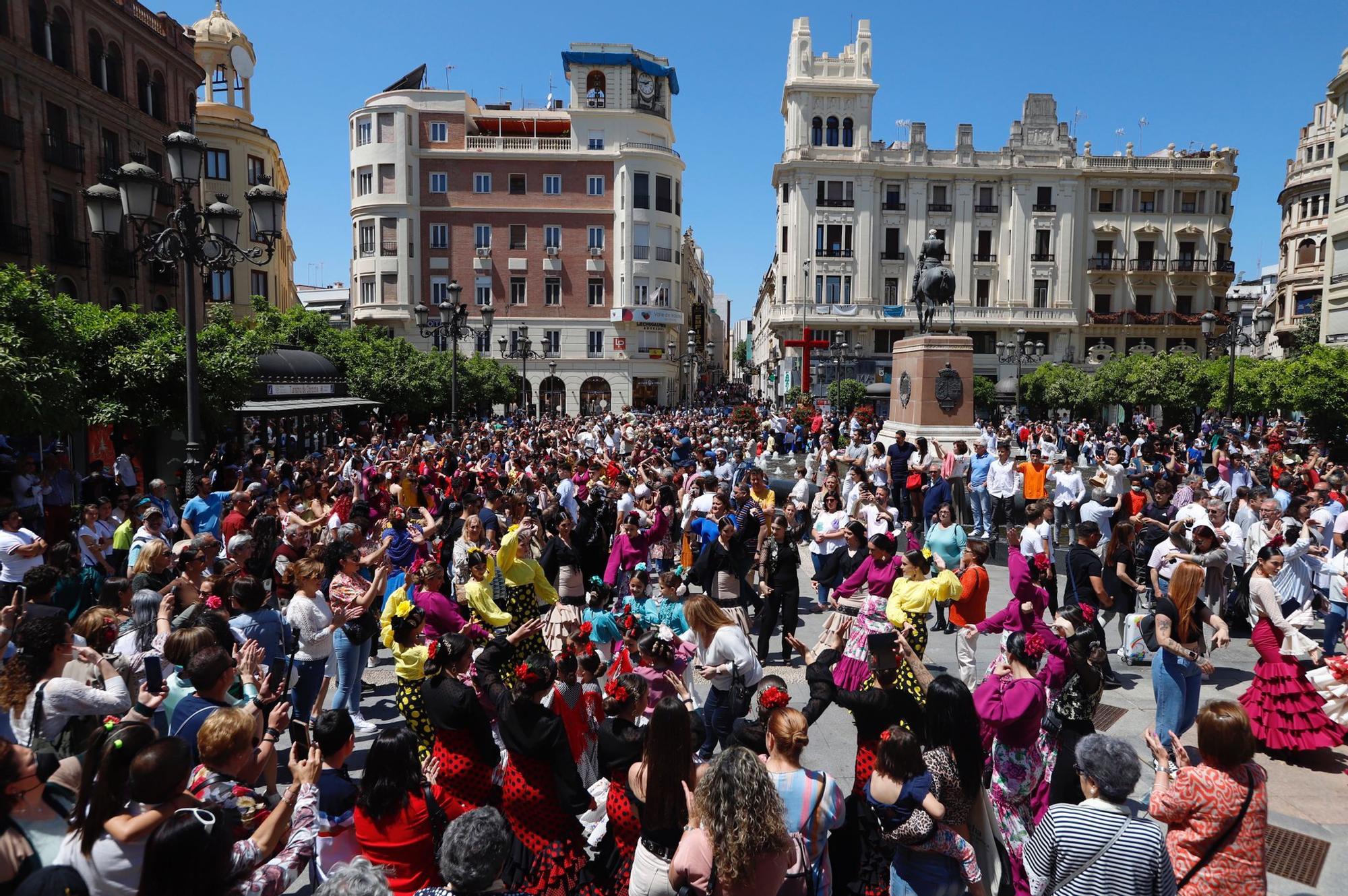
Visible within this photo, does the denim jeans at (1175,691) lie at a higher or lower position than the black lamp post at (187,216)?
lower

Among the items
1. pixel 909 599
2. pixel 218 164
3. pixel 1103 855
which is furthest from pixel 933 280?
pixel 218 164

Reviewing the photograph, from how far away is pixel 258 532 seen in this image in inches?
372

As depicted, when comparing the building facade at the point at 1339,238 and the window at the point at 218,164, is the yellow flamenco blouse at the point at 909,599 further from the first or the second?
the window at the point at 218,164

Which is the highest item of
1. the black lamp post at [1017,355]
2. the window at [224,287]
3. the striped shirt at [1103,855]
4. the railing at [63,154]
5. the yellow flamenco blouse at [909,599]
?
the railing at [63,154]

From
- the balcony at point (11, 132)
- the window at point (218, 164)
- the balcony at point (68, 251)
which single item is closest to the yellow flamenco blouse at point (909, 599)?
the balcony at point (11, 132)

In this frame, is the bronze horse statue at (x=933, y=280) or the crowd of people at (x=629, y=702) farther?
the bronze horse statue at (x=933, y=280)

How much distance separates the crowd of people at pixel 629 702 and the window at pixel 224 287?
34668 mm

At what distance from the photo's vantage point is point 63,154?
2661 centimetres

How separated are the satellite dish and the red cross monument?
35.7 meters

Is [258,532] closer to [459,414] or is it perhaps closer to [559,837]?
[559,837]

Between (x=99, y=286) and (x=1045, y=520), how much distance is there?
3048 centimetres

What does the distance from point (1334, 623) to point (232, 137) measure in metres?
48.2

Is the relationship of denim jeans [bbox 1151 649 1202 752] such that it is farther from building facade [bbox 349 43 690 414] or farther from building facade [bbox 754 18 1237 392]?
building facade [bbox 754 18 1237 392]

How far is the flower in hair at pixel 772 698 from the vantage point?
4.34 m
